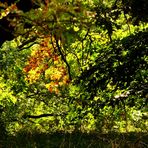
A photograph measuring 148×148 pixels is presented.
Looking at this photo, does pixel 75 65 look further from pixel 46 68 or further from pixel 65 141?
pixel 65 141

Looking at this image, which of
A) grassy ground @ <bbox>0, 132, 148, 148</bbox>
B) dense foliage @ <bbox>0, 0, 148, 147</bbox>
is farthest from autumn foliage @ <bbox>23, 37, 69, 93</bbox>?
grassy ground @ <bbox>0, 132, 148, 148</bbox>

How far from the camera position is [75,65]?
1861cm

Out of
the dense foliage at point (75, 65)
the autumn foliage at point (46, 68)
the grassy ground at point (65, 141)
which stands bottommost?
the grassy ground at point (65, 141)

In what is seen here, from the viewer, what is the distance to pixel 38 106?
64.3ft

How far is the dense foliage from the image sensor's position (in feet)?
12.8

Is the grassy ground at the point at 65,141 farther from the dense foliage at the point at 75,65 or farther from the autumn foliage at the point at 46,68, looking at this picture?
the autumn foliage at the point at 46,68

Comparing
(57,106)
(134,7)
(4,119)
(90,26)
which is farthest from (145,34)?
(57,106)

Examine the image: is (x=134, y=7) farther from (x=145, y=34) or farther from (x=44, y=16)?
(x=44, y=16)

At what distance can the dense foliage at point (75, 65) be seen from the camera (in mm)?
3912

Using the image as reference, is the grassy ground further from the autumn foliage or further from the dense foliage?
the autumn foliage

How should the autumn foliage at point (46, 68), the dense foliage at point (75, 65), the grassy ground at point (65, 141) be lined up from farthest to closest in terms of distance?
the autumn foliage at point (46, 68), the grassy ground at point (65, 141), the dense foliage at point (75, 65)

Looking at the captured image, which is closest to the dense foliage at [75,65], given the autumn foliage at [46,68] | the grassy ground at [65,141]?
the autumn foliage at [46,68]

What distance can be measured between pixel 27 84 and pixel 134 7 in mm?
A: 11262

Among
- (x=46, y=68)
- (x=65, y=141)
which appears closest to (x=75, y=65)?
(x=46, y=68)
